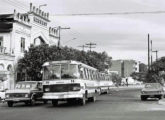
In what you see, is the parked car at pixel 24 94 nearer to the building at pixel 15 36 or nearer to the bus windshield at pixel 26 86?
the bus windshield at pixel 26 86

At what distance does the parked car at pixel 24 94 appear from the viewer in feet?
83.5

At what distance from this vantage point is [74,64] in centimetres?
2505

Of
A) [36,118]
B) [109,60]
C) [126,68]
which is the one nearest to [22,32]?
[36,118]

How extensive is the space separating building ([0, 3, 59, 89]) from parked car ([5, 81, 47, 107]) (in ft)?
60.6

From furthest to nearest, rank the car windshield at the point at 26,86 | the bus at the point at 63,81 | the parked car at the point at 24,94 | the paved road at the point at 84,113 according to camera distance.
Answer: the car windshield at the point at 26,86
the parked car at the point at 24,94
the bus at the point at 63,81
the paved road at the point at 84,113

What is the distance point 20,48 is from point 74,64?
29.1 meters

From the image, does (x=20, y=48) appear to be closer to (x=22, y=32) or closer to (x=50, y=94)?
(x=22, y=32)

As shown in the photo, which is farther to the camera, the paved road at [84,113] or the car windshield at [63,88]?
the car windshield at [63,88]

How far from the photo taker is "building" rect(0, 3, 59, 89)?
49250 millimetres

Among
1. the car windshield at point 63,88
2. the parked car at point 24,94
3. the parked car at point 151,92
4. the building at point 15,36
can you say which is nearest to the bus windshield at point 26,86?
the parked car at point 24,94

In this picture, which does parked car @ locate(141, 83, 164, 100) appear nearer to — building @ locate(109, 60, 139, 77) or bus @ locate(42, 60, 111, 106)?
bus @ locate(42, 60, 111, 106)

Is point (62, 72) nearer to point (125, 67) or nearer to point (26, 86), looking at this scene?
point (26, 86)

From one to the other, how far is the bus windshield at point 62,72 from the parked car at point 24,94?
70.8 inches

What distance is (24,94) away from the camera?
25562 millimetres
